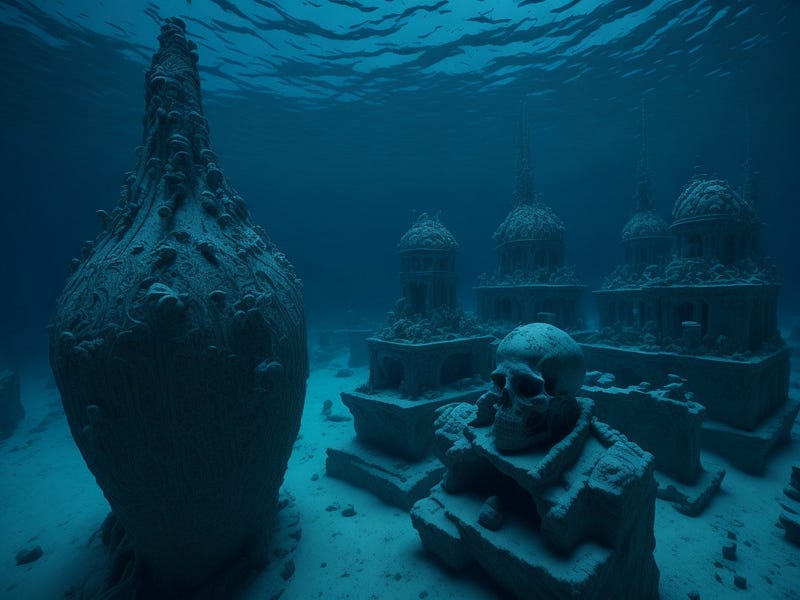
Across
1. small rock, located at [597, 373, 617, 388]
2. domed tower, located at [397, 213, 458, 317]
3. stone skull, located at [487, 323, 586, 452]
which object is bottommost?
small rock, located at [597, 373, 617, 388]

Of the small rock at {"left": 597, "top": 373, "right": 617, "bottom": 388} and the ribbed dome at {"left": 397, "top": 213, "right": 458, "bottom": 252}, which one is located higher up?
the ribbed dome at {"left": 397, "top": 213, "right": 458, "bottom": 252}

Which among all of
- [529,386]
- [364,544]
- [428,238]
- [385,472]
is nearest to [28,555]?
[364,544]

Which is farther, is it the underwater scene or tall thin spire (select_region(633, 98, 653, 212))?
tall thin spire (select_region(633, 98, 653, 212))

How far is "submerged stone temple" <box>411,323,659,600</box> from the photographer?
3.60 metres

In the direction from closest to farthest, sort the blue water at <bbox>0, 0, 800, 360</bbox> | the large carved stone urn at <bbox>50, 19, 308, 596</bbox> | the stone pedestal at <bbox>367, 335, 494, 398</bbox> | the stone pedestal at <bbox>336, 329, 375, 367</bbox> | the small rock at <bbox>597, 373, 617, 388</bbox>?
the large carved stone urn at <bbox>50, 19, 308, 596</bbox>
the stone pedestal at <bbox>367, 335, 494, 398</bbox>
the small rock at <bbox>597, 373, 617, 388</bbox>
the blue water at <bbox>0, 0, 800, 360</bbox>
the stone pedestal at <bbox>336, 329, 375, 367</bbox>

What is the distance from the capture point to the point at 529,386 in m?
4.08

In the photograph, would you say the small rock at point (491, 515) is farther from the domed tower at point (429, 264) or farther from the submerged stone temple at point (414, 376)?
the domed tower at point (429, 264)

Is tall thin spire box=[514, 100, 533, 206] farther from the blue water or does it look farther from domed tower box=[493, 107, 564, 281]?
the blue water

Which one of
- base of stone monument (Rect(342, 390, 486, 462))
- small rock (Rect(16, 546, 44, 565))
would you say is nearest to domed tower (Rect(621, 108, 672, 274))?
base of stone monument (Rect(342, 390, 486, 462))

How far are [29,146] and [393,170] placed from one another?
42217 millimetres

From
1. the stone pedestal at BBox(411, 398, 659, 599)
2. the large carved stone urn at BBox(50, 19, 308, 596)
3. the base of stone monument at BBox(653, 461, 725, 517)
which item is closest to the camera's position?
the stone pedestal at BBox(411, 398, 659, 599)

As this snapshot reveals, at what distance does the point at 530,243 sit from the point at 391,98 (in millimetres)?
22726

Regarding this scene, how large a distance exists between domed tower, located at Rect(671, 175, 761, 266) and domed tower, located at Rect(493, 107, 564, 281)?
4742 mm

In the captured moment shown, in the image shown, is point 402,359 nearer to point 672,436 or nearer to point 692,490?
point 672,436
